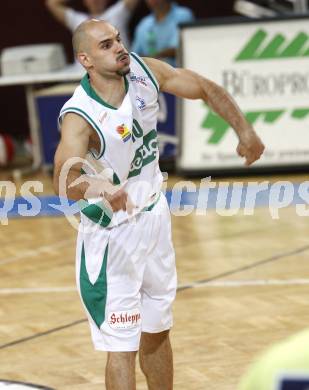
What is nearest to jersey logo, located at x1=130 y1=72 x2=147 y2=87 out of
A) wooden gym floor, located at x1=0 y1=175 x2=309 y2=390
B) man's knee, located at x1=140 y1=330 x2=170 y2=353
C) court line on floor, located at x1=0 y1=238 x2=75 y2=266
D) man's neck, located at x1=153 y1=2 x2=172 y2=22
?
man's knee, located at x1=140 y1=330 x2=170 y2=353

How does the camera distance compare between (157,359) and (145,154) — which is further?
(157,359)

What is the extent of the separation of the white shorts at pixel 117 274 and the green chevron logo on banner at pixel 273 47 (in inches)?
263

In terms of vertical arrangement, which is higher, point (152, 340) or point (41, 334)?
point (152, 340)

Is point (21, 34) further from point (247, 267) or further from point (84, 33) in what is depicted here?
point (84, 33)

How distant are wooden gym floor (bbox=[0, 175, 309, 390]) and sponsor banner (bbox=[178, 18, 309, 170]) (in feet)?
4.74

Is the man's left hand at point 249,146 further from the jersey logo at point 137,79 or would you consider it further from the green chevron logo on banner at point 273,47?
the green chevron logo on banner at point 273,47

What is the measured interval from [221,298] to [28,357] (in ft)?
5.31

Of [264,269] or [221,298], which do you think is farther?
[264,269]

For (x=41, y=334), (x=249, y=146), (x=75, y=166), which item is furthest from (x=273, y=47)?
(x=75, y=166)

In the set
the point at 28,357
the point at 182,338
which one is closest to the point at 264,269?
the point at 182,338

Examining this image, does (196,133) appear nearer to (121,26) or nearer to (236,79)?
(236,79)

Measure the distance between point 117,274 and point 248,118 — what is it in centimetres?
675

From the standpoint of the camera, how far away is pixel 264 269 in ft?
24.8

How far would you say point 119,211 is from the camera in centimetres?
412
